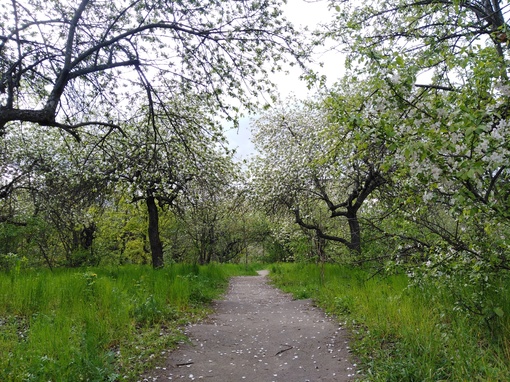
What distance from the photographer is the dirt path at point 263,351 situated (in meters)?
4.18

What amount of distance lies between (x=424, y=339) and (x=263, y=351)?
219 centimetres

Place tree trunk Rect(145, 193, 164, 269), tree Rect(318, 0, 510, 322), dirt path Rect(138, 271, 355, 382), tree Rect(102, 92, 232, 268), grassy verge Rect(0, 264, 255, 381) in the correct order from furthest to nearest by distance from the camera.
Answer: tree trunk Rect(145, 193, 164, 269) → tree Rect(102, 92, 232, 268) → dirt path Rect(138, 271, 355, 382) → grassy verge Rect(0, 264, 255, 381) → tree Rect(318, 0, 510, 322)

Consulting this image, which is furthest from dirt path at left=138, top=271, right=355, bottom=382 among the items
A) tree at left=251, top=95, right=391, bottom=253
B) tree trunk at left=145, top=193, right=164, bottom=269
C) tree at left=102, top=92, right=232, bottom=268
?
tree trunk at left=145, top=193, right=164, bottom=269

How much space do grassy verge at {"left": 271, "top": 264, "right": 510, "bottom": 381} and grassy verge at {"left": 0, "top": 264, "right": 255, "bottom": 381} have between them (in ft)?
9.10

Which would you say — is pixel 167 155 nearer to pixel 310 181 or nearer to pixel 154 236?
pixel 310 181

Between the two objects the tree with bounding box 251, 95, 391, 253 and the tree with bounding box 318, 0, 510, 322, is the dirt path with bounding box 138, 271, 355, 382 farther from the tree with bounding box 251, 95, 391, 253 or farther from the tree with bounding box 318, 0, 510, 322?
the tree with bounding box 251, 95, 391, 253

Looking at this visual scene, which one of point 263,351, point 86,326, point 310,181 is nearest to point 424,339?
point 263,351

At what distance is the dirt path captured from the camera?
4.18 metres

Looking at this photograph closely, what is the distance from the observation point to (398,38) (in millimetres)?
6133

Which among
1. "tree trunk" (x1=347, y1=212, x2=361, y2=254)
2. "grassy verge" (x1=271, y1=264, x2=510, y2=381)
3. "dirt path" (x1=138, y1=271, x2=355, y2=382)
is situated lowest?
"dirt path" (x1=138, y1=271, x2=355, y2=382)

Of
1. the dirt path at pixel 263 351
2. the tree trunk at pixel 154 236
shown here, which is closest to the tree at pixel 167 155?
the tree trunk at pixel 154 236

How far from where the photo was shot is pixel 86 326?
4.72m

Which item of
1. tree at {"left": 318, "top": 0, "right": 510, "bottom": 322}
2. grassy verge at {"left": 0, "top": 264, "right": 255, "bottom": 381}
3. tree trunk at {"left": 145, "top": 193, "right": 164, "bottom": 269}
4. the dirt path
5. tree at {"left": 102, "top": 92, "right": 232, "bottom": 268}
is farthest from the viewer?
tree trunk at {"left": 145, "top": 193, "right": 164, "bottom": 269}

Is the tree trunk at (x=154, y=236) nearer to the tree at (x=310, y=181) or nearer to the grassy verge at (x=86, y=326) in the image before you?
the tree at (x=310, y=181)
